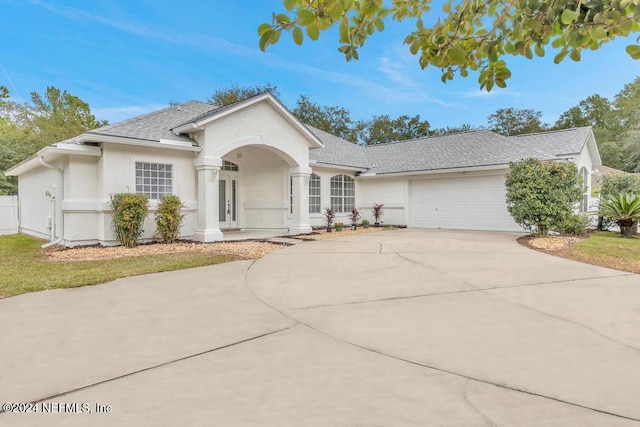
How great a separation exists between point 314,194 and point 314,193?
0.05 meters

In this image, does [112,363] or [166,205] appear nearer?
[112,363]

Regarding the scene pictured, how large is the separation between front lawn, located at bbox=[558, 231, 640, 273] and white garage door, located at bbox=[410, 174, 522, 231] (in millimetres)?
4133

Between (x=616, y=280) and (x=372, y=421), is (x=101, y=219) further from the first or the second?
(x=616, y=280)

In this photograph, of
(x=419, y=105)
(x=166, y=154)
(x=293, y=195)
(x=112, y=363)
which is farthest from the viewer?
(x=419, y=105)

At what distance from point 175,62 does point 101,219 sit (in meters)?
19.7

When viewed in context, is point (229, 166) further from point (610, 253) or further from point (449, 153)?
point (610, 253)

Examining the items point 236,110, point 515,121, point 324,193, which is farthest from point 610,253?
point 515,121

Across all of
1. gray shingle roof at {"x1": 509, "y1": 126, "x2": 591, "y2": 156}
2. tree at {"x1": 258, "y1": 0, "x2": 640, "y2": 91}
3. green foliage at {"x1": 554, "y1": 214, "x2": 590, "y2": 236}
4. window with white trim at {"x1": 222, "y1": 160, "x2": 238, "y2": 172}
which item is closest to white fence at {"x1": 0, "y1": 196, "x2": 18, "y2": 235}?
window with white trim at {"x1": 222, "y1": 160, "x2": 238, "y2": 172}

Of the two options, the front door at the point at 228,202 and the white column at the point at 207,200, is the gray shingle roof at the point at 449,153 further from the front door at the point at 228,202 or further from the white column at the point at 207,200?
the white column at the point at 207,200

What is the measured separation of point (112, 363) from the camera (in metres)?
3.13

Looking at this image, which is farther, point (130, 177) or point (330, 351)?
point (130, 177)

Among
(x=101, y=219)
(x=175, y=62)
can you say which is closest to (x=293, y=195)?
(x=101, y=219)

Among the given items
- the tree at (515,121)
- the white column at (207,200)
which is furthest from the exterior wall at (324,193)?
the tree at (515,121)

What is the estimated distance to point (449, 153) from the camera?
17250mm
